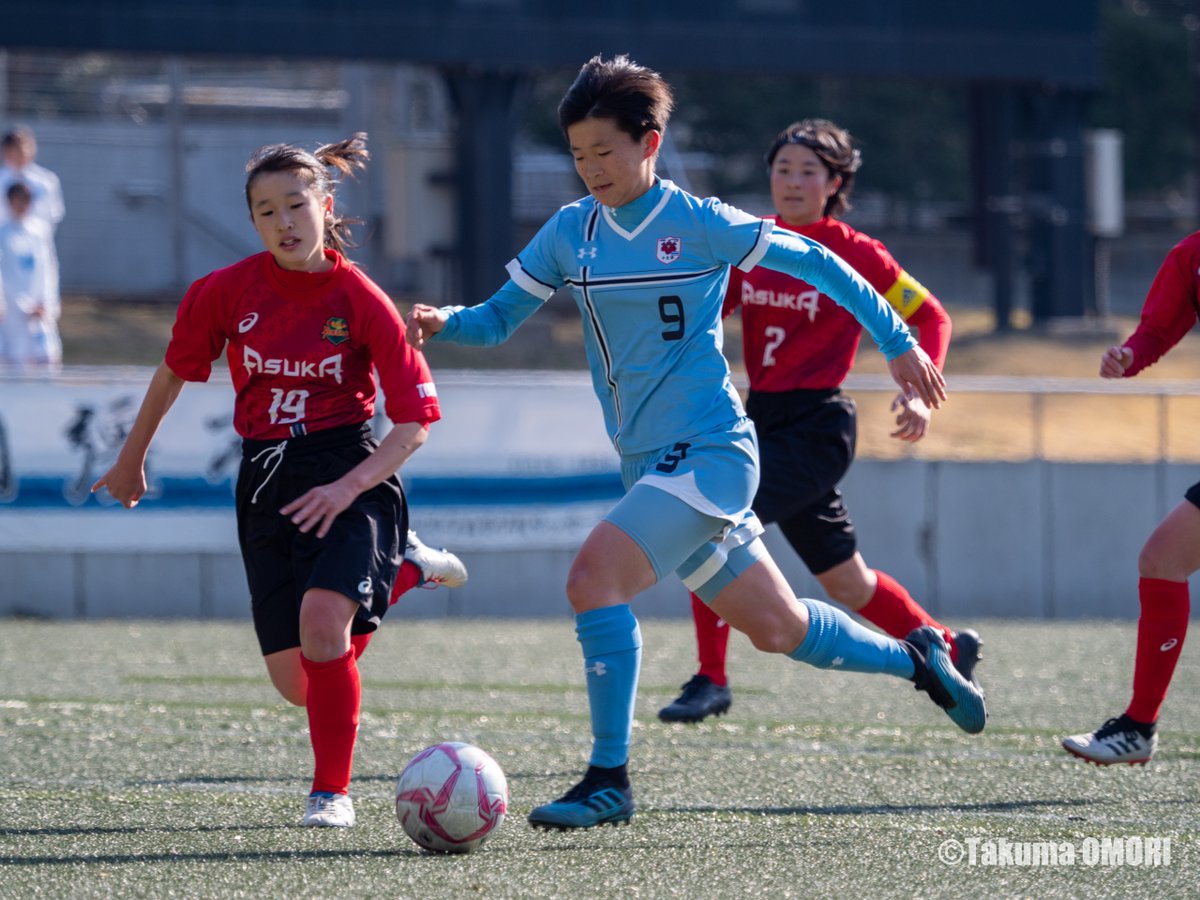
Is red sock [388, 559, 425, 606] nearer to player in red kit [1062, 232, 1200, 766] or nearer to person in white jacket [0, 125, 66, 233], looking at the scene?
player in red kit [1062, 232, 1200, 766]

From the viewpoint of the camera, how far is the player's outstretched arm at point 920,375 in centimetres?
411

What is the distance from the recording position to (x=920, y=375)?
411 centimetres

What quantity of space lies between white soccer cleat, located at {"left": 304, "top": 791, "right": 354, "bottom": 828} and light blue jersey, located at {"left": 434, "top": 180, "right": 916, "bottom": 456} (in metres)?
1.09

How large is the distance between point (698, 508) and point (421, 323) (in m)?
0.79

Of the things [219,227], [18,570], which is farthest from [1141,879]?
[219,227]

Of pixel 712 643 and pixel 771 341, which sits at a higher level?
pixel 771 341

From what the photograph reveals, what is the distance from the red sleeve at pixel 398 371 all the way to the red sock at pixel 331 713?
1.97 feet

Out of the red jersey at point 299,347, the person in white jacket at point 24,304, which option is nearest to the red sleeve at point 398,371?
the red jersey at point 299,347

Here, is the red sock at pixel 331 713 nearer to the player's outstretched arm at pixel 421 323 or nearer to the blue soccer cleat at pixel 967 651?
the player's outstretched arm at pixel 421 323

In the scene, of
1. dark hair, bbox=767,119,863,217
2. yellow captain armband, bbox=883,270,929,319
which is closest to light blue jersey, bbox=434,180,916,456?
yellow captain armband, bbox=883,270,929,319

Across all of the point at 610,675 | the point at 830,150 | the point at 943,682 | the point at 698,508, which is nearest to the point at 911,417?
the point at 698,508

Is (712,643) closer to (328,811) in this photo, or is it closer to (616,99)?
(328,811)

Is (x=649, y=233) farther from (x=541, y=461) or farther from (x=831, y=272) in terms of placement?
(x=541, y=461)

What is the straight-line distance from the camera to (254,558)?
4.35 meters
